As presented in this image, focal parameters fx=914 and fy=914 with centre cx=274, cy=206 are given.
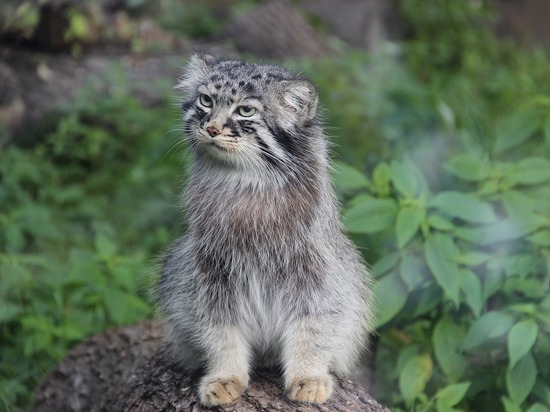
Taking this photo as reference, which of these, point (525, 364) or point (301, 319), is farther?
point (525, 364)

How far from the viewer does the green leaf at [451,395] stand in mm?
4629

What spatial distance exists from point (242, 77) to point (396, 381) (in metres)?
2.25

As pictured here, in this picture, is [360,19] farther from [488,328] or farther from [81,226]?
[488,328]

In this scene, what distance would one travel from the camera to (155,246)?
7.45 meters

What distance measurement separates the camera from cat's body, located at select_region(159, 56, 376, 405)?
419cm

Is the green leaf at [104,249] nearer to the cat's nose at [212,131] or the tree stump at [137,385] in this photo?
the tree stump at [137,385]

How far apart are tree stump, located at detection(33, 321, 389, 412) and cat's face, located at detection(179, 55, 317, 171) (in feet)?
3.56

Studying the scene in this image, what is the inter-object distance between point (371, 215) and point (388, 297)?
0.47 m

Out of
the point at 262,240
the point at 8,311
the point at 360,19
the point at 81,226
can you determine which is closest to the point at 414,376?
the point at 262,240

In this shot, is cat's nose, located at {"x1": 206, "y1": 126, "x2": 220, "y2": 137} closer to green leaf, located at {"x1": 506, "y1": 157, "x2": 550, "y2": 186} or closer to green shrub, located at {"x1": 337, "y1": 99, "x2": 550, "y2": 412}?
green shrub, located at {"x1": 337, "y1": 99, "x2": 550, "y2": 412}

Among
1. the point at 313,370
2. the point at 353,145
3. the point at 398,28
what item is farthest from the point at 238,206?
the point at 398,28

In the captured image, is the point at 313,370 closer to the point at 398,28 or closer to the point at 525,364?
the point at 525,364

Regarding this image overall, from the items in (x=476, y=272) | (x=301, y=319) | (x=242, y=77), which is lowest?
(x=301, y=319)

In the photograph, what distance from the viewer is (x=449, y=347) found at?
5.02 metres
